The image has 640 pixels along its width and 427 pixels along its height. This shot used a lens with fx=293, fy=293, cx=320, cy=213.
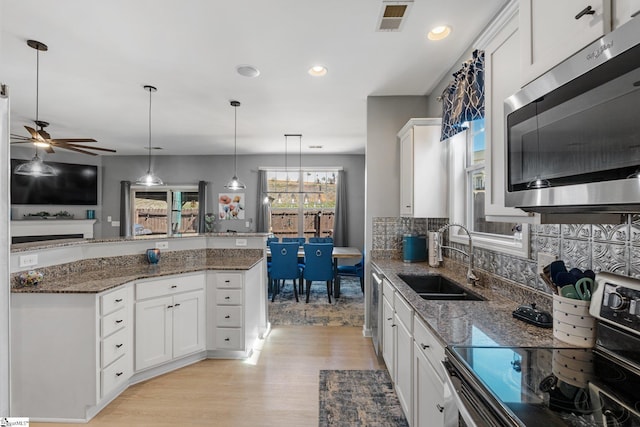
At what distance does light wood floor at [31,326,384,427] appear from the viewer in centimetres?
197

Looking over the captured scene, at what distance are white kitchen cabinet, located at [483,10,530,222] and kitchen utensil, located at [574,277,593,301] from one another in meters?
0.29

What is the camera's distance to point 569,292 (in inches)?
42.7

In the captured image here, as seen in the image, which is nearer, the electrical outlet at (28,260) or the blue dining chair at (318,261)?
the electrical outlet at (28,260)

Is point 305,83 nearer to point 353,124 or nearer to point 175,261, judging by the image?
point 353,124

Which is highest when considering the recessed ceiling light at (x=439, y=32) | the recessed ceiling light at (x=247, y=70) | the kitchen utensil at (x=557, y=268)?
the recessed ceiling light at (x=439, y=32)

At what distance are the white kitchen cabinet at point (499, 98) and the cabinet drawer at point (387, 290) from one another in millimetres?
1023

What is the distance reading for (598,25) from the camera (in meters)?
0.79

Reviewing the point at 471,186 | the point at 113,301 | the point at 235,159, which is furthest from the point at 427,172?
the point at 235,159

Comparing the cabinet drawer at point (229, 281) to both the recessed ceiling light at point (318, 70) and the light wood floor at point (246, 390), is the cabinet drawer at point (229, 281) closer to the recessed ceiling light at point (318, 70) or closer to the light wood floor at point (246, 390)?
the light wood floor at point (246, 390)

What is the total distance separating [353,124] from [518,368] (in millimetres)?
3924

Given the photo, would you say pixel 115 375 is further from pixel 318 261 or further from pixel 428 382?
pixel 318 261

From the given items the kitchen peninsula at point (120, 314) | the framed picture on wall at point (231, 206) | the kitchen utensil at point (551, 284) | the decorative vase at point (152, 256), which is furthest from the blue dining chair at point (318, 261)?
the kitchen utensil at point (551, 284)

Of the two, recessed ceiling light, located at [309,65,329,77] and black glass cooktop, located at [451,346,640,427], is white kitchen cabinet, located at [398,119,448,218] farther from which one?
black glass cooktop, located at [451,346,640,427]

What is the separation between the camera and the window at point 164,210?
6758mm
